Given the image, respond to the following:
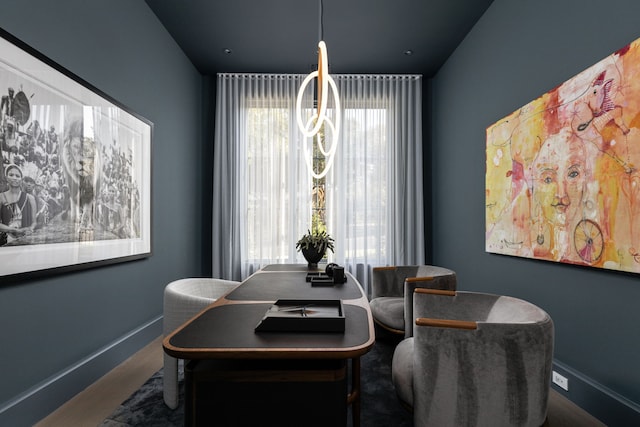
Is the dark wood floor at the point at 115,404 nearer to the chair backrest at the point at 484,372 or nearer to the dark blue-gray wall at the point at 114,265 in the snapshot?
the dark blue-gray wall at the point at 114,265

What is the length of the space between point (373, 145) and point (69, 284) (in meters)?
3.49

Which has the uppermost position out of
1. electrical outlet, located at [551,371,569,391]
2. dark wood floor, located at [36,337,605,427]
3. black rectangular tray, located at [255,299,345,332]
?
black rectangular tray, located at [255,299,345,332]

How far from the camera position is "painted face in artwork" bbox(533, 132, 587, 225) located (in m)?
2.10

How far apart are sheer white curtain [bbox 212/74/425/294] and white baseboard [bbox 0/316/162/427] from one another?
1.74 meters

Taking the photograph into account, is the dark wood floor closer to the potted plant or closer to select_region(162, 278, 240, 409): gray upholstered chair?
select_region(162, 278, 240, 409): gray upholstered chair

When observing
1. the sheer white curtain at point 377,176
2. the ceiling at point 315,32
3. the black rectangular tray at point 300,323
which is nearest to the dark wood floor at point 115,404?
the black rectangular tray at point 300,323

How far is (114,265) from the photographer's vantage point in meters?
2.75

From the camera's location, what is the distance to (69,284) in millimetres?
2242

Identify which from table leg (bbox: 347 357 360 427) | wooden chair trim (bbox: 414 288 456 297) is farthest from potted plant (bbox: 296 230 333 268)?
table leg (bbox: 347 357 360 427)

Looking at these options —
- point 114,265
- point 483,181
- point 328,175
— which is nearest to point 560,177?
point 483,181

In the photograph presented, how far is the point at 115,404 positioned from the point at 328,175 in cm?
324

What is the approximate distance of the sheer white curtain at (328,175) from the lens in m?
4.50

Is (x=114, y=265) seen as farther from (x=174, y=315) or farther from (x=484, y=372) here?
(x=484, y=372)

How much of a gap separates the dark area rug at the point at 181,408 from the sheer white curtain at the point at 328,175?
209 cm
